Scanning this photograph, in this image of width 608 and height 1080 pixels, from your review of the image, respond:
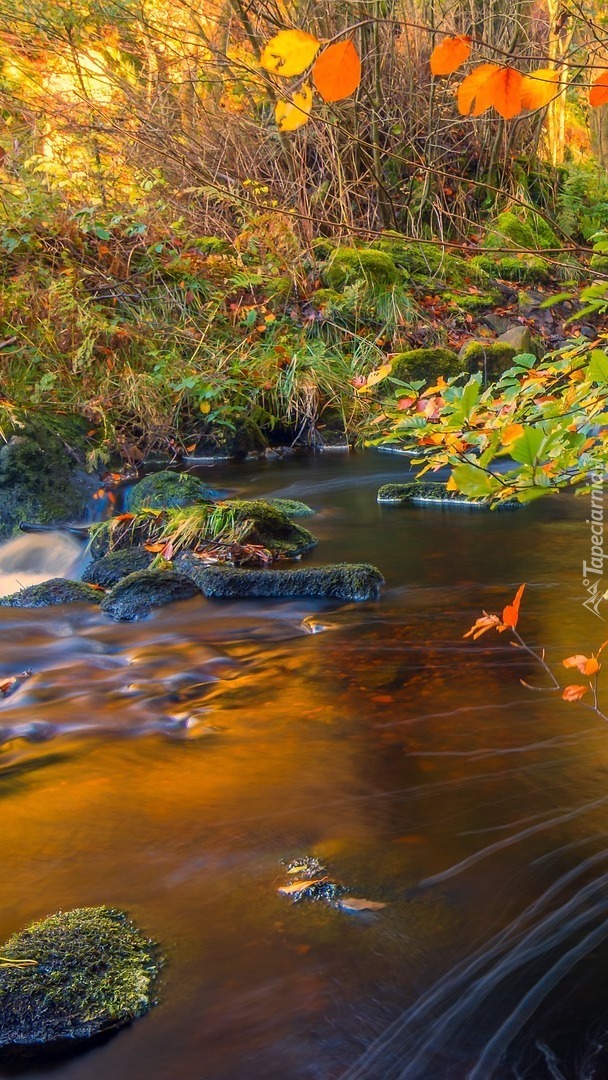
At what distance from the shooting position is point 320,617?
493 cm

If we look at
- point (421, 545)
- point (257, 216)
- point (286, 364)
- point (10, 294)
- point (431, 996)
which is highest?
point (257, 216)

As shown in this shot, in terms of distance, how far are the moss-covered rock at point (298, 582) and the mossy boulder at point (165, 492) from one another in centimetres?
192

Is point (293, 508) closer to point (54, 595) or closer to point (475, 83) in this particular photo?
point (54, 595)

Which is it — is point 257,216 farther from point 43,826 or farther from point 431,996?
point 431,996

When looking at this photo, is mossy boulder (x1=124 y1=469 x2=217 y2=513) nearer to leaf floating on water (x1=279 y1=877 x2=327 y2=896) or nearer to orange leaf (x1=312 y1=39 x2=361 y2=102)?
leaf floating on water (x1=279 y1=877 x2=327 y2=896)

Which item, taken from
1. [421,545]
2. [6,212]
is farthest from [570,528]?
[6,212]

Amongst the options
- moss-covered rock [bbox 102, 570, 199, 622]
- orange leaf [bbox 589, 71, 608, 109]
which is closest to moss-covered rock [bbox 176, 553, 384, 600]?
moss-covered rock [bbox 102, 570, 199, 622]

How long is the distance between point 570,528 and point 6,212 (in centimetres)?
719

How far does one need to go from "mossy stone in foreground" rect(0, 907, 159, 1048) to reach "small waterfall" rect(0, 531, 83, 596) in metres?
4.47

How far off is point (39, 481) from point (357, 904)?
6159 mm

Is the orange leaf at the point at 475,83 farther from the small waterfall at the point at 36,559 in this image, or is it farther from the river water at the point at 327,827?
the small waterfall at the point at 36,559

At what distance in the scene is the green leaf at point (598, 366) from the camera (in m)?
1.94

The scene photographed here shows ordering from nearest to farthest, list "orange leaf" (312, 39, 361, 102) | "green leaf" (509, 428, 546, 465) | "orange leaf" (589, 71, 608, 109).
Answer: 1. "orange leaf" (312, 39, 361, 102)
2. "orange leaf" (589, 71, 608, 109)
3. "green leaf" (509, 428, 546, 465)

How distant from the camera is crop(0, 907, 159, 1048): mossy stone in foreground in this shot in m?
2.08
